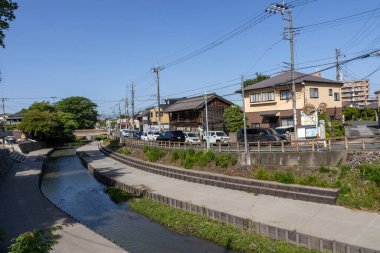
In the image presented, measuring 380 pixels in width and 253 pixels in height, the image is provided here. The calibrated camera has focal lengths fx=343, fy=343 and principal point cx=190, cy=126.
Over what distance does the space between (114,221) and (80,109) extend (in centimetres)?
8979

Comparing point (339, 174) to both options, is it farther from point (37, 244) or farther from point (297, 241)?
point (37, 244)

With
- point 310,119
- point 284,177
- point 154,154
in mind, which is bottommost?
point 284,177

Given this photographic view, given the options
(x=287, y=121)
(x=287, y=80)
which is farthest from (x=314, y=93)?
(x=287, y=121)

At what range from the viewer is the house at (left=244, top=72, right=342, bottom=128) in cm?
3619

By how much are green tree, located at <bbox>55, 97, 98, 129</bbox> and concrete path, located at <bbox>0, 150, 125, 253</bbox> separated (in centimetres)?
7864

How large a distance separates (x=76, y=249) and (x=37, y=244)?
5.12 m

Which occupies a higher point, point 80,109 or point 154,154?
point 80,109

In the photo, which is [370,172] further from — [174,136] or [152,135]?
[152,135]

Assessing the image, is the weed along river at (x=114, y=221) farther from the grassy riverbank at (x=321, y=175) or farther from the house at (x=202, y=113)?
the house at (x=202, y=113)

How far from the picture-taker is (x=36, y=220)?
13.6 meters

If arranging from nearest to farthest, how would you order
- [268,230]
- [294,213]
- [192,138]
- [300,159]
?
[268,230]
[294,213]
[300,159]
[192,138]

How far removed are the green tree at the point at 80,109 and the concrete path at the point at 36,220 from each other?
78.6 metres

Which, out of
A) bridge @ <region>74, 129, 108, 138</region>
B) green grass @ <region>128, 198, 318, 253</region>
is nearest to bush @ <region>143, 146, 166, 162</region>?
green grass @ <region>128, 198, 318, 253</region>

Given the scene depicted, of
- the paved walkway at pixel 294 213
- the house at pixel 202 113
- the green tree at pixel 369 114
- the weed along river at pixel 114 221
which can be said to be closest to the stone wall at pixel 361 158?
the paved walkway at pixel 294 213
